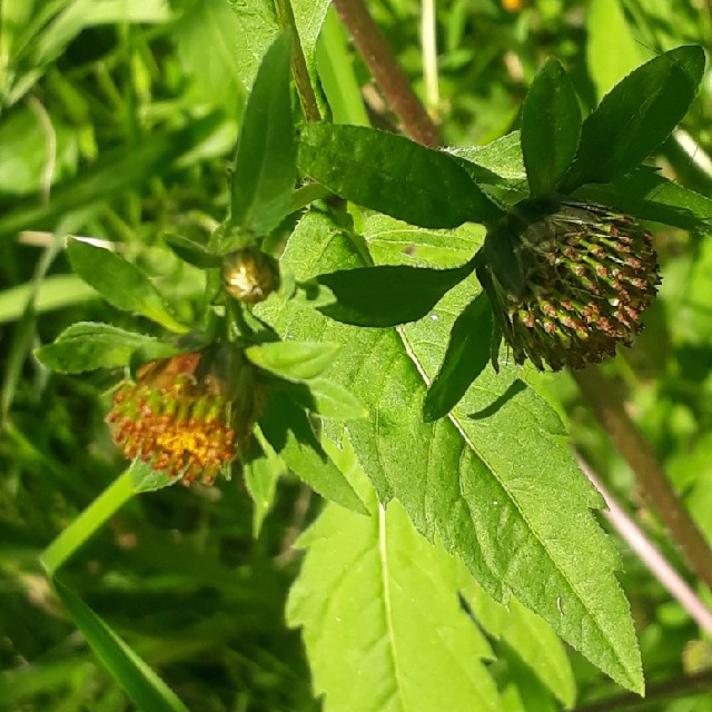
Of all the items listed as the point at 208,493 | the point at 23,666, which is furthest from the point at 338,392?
the point at 23,666

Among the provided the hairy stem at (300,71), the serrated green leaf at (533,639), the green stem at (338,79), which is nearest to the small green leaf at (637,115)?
the hairy stem at (300,71)

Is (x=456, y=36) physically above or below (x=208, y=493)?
above

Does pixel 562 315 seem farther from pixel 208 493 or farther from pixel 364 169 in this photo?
pixel 208 493

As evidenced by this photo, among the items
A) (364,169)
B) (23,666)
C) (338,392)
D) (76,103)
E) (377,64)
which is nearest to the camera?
(364,169)

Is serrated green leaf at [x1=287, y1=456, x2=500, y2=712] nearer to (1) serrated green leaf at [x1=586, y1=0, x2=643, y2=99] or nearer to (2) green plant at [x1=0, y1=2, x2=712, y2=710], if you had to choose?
(2) green plant at [x1=0, y1=2, x2=712, y2=710]

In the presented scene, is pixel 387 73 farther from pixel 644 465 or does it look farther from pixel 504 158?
pixel 644 465

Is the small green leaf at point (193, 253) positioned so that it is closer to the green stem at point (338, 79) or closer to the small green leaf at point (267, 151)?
the small green leaf at point (267, 151)
